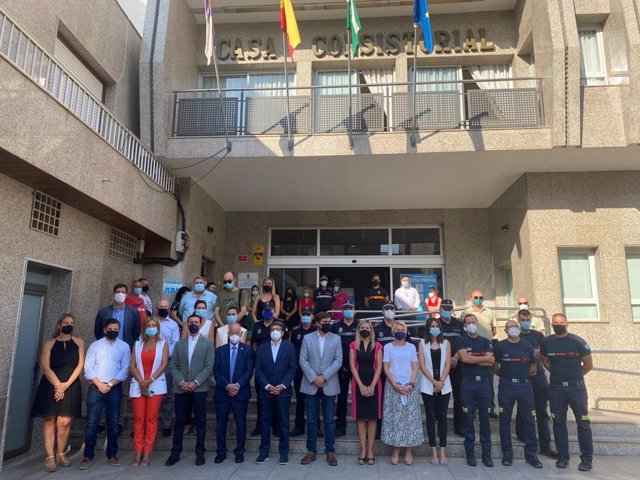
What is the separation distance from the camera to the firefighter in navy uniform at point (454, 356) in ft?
20.4

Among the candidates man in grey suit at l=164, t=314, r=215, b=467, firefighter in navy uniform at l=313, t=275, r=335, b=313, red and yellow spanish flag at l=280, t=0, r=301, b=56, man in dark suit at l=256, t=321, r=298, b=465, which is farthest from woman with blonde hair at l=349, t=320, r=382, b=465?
red and yellow spanish flag at l=280, t=0, r=301, b=56

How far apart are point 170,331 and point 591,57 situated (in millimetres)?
9746

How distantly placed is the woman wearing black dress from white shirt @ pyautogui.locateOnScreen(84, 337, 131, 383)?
147 mm

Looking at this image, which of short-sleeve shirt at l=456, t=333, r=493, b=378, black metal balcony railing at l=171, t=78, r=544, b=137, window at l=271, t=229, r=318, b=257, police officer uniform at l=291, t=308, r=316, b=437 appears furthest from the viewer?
window at l=271, t=229, r=318, b=257

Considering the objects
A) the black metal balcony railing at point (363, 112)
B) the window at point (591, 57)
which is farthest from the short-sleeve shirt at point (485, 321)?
the window at point (591, 57)

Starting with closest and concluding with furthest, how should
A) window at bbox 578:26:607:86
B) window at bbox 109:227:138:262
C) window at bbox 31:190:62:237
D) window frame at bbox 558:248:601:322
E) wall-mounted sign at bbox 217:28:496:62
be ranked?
window at bbox 31:190:62:237 → window at bbox 109:227:138:262 → window frame at bbox 558:248:601:322 → window at bbox 578:26:607:86 → wall-mounted sign at bbox 217:28:496:62

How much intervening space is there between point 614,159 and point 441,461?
6685mm

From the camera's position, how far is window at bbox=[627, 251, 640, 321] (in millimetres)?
8870

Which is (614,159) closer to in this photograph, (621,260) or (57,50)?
(621,260)

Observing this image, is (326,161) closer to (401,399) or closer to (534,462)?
(401,399)

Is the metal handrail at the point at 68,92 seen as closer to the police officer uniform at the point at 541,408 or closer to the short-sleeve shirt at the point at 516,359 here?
the short-sleeve shirt at the point at 516,359

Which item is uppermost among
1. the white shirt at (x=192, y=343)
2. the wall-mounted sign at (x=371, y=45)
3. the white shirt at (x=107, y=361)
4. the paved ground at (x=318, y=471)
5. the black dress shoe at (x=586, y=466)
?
the wall-mounted sign at (x=371, y=45)

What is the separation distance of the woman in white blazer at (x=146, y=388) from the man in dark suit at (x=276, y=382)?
1.26 metres

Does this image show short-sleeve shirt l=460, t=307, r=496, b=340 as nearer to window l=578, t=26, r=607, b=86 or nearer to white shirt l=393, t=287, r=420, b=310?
white shirt l=393, t=287, r=420, b=310
